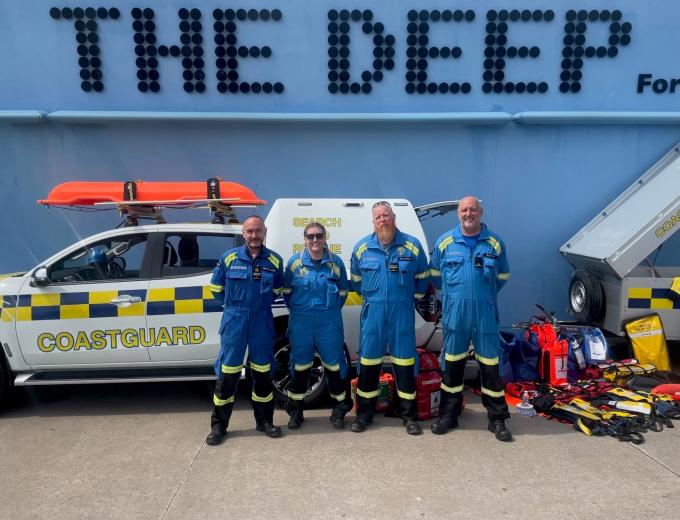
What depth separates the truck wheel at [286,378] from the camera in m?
4.43

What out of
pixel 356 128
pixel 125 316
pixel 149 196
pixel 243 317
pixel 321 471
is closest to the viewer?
pixel 321 471

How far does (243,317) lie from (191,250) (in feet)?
4.01

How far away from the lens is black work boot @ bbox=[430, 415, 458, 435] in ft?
12.9

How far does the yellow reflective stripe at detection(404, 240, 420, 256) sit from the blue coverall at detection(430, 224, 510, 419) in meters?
0.23

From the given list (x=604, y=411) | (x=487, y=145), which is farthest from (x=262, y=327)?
(x=487, y=145)

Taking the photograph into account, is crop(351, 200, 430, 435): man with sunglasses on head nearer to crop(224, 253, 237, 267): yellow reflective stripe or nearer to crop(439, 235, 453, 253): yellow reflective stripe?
crop(439, 235, 453, 253): yellow reflective stripe

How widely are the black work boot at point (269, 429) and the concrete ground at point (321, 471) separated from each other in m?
0.07

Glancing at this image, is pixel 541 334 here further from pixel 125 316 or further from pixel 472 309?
pixel 125 316

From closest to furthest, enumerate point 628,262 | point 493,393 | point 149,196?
point 493,393, point 149,196, point 628,262

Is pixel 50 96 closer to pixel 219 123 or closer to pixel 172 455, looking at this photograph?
pixel 219 123

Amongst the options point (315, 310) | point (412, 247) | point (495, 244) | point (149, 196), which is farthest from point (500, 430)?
point (149, 196)

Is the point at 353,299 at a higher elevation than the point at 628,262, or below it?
below

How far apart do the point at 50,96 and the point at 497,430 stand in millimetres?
6956

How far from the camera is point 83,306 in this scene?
431 centimetres
